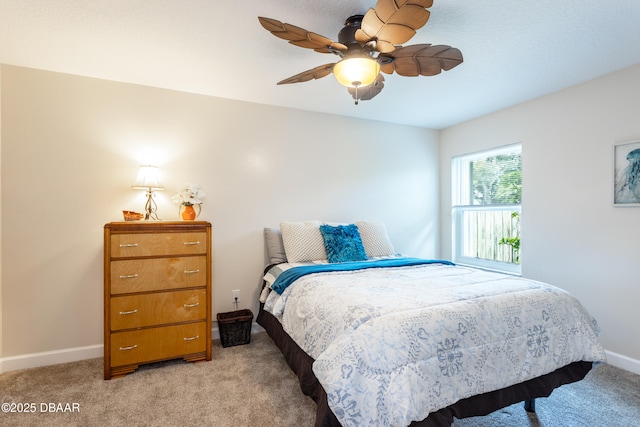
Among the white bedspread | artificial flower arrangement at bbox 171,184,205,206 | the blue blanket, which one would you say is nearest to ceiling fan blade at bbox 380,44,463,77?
the white bedspread

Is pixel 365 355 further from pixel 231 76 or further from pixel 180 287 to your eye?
pixel 231 76

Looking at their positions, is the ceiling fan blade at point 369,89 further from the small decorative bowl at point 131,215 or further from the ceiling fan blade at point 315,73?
the small decorative bowl at point 131,215

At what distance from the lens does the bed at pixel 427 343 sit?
4.03 ft

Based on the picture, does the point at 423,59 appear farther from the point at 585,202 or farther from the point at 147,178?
the point at 147,178

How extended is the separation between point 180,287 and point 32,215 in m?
1.29

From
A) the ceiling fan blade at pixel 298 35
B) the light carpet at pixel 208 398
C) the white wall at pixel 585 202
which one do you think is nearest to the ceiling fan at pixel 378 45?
the ceiling fan blade at pixel 298 35

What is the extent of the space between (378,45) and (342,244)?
1.72 meters

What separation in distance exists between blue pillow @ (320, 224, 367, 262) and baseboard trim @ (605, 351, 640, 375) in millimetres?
2074

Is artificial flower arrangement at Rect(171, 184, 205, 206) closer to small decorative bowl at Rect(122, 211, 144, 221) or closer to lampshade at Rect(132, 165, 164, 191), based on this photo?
lampshade at Rect(132, 165, 164, 191)

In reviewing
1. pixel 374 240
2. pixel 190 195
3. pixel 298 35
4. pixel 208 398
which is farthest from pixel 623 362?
pixel 190 195

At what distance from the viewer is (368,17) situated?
1.39m

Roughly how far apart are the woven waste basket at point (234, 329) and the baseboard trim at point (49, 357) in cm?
99

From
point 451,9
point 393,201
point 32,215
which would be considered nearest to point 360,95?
point 451,9

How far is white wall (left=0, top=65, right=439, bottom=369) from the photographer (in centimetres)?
237
